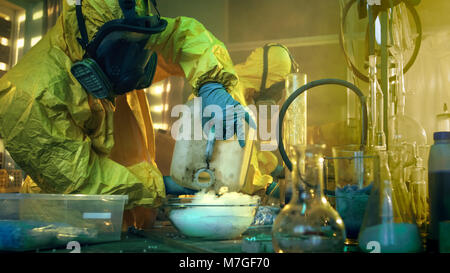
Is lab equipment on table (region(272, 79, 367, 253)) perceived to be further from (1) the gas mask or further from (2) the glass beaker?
(1) the gas mask

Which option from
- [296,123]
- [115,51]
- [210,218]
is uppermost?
[115,51]

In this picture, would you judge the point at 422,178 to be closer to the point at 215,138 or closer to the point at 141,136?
the point at 215,138

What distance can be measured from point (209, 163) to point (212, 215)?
0.18m

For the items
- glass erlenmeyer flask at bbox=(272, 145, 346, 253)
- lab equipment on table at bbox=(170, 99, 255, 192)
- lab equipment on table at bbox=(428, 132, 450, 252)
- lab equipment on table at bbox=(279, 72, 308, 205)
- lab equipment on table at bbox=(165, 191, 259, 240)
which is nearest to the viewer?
glass erlenmeyer flask at bbox=(272, 145, 346, 253)

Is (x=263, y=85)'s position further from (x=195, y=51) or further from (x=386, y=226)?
(x=386, y=226)

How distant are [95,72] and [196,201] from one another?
0.44m

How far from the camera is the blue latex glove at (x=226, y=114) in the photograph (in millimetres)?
1033

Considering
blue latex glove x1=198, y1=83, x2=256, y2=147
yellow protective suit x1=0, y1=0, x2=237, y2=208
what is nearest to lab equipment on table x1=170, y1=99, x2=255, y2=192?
blue latex glove x1=198, y1=83, x2=256, y2=147

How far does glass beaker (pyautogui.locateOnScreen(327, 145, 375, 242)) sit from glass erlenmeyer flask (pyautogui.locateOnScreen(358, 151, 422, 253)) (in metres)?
0.07

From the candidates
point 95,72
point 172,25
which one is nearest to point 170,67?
point 172,25

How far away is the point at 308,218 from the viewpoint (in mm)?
584

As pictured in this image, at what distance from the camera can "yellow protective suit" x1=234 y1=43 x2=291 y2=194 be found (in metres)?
1.44

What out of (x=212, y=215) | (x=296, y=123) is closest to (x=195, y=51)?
(x=296, y=123)

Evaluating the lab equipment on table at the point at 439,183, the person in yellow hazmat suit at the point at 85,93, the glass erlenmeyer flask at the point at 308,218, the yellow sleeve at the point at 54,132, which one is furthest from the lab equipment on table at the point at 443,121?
the yellow sleeve at the point at 54,132
